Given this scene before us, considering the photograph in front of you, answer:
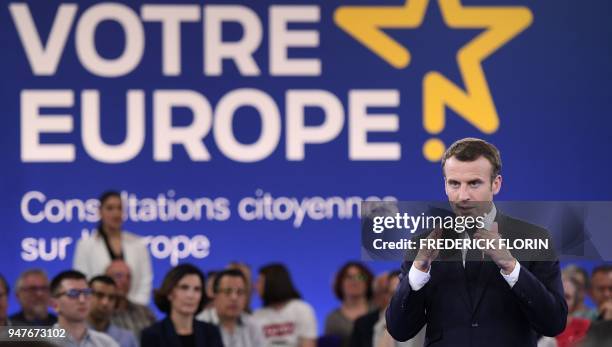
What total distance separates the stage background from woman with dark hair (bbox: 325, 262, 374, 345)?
1197 millimetres

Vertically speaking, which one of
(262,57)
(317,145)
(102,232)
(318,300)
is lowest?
(318,300)

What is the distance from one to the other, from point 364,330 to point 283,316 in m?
0.62

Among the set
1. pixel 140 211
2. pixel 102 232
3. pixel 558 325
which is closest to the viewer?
pixel 558 325

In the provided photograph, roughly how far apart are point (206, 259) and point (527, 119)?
2.64 metres

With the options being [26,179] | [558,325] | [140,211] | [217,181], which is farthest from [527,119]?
[558,325]

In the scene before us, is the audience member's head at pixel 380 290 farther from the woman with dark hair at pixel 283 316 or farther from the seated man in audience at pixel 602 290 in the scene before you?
the seated man in audience at pixel 602 290

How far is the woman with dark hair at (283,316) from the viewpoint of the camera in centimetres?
746

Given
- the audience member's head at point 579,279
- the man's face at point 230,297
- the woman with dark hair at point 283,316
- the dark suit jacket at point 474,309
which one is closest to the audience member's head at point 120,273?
the woman with dark hair at point 283,316

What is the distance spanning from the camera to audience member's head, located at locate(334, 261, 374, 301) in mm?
8156

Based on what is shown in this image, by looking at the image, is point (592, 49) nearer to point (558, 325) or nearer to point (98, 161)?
point (98, 161)

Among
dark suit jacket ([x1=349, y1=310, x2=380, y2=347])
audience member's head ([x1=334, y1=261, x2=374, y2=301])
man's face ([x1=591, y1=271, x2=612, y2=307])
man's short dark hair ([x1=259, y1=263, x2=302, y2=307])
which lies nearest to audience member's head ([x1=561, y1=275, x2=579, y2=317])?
man's face ([x1=591, y1=271, x2=612, y2=307])

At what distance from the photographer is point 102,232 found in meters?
8.25

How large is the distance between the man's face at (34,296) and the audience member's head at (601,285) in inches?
131

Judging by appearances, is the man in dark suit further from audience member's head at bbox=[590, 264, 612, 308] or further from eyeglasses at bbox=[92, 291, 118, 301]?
audience member's head at bbox=[590, 264, 612, 308]
